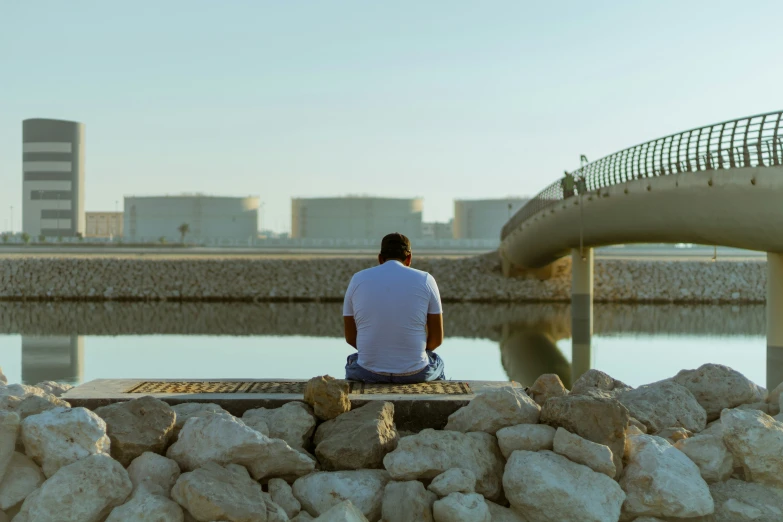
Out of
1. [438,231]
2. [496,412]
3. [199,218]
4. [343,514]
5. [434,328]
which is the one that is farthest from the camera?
[438,231]

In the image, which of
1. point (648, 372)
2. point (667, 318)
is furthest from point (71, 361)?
point (667, 318)

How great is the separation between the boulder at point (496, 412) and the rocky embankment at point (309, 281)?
29.8 meters

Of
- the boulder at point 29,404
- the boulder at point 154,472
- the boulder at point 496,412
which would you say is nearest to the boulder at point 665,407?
the boulder at point 496,412

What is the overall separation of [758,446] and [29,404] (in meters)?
4.39

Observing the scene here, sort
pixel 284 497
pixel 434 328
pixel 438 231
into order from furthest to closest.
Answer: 1. pixel 438 231
2. pixel 434 328
3. pixel 284 497

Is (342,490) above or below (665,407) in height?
below

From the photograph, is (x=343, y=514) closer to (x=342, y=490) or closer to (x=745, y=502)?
(x=342, y=490)

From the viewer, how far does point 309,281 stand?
3641cm

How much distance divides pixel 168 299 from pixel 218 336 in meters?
15.4

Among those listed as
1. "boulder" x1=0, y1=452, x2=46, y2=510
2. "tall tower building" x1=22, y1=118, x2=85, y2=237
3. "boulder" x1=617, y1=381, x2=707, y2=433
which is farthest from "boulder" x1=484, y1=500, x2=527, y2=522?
"tall tower building" x1=22, y1=118, x2=85, y2=237

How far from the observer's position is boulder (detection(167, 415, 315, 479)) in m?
4.96

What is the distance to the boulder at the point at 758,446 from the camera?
210 inches

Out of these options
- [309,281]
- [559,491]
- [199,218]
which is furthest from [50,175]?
[559,491]

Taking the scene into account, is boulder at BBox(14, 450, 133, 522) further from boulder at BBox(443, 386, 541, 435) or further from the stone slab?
boulder at BBox(443, 386, 541, 435)
